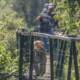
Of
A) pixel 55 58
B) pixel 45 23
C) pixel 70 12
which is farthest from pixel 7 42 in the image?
pixel 45 23

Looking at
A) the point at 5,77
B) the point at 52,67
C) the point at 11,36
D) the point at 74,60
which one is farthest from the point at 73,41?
the point at 11,36

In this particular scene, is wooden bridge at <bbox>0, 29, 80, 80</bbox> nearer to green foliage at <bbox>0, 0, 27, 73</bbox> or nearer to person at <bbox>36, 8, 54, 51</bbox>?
green foliage at <bbox>0, 0, 27, 73</bbox>

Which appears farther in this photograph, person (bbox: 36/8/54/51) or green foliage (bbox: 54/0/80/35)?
person (bbox: 36/8/54/51)

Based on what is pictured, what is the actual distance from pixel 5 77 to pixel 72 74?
1656mm

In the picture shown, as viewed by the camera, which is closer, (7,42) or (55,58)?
(55,58)

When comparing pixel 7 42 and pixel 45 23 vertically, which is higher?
pixel 45 23

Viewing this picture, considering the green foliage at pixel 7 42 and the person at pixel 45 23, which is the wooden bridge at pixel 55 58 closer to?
the green foliage at pixel 7 42

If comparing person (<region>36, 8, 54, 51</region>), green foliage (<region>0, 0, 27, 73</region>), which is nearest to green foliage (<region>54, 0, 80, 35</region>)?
green foliage (<region>0, 0, 27, 73</region>)

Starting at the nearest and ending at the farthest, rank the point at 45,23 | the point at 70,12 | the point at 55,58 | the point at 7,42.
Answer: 1. the point at 55,58
2. the point at 70,12
3. the point at 7,42
4. the point at 45,23

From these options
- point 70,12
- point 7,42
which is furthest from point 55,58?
point 7,42

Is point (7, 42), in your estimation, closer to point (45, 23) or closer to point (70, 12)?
point (70, 12)

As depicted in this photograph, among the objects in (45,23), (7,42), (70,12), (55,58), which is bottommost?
(55,58)

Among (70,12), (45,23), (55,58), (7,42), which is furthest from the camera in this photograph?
(45,23)

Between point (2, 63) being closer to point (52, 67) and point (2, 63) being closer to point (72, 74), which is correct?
point (52, 67)
